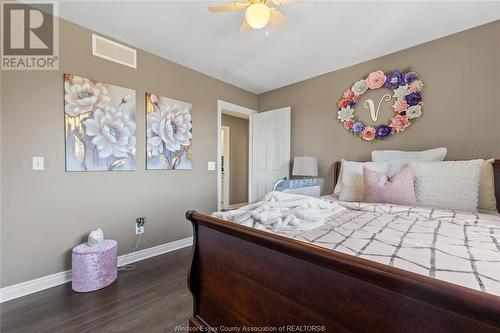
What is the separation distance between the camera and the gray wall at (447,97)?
2070 millimetres

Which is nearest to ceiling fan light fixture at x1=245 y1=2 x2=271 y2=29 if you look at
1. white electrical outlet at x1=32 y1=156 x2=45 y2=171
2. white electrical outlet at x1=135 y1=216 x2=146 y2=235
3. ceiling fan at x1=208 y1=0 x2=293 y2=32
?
ceiling fan at x1=208 y1=0 x2=293 y2=32

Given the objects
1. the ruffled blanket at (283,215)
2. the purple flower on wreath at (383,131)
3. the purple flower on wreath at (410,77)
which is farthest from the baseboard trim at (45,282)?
the purple flower on wreath at (410,77)

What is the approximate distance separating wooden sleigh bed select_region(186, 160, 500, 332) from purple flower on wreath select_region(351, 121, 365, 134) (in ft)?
8.14

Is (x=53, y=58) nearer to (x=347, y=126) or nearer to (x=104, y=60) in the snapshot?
(x=104, y=60)

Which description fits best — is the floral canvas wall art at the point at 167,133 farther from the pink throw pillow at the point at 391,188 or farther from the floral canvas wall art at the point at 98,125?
the pink throw pillow at the point at 391,188

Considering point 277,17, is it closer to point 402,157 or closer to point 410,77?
point 410,77

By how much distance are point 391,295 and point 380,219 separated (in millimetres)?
934

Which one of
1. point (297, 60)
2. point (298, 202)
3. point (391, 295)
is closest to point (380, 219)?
point (298, 202)

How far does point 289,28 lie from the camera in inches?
86.4

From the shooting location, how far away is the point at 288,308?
2.84 feet

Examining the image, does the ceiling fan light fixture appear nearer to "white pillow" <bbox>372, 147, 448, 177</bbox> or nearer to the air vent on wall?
the air vent on wall

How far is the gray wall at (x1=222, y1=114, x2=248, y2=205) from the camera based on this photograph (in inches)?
219

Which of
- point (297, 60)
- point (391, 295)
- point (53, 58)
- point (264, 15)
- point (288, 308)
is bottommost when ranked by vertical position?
point (288, 308)

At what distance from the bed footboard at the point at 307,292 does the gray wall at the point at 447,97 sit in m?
2.41
